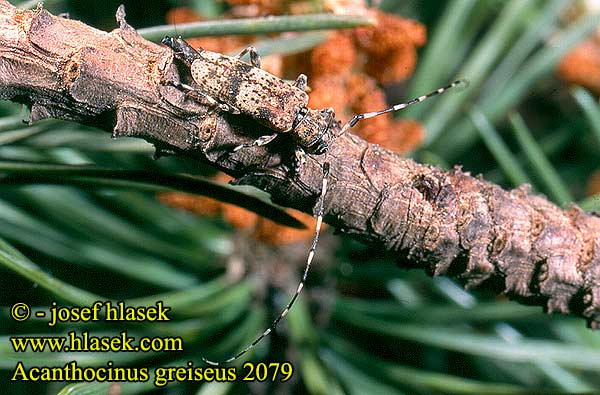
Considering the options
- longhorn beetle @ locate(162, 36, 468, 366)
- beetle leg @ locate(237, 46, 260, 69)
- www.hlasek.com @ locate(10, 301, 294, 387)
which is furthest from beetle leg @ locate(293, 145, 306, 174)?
www.hlasek.com @ locate(10, 301, 294, 387)

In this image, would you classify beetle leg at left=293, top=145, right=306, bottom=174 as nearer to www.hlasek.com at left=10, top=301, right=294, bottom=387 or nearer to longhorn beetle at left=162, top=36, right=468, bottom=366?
longhorn beetle at left=162, top=36, right=468, bottom=366

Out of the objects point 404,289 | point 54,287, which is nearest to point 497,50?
point 404,289

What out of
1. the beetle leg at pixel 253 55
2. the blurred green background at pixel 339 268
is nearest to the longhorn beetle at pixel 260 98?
the beetle leg at pixel 253 55

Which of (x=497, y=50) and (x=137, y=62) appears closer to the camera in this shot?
(x=137, y=62)

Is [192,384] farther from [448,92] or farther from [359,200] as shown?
[448,92]

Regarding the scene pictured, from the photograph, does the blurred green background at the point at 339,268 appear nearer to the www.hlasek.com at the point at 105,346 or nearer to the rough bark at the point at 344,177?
the www.hlasek.com at the point at 105,346

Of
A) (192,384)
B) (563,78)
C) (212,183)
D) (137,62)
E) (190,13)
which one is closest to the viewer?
(137,62)
